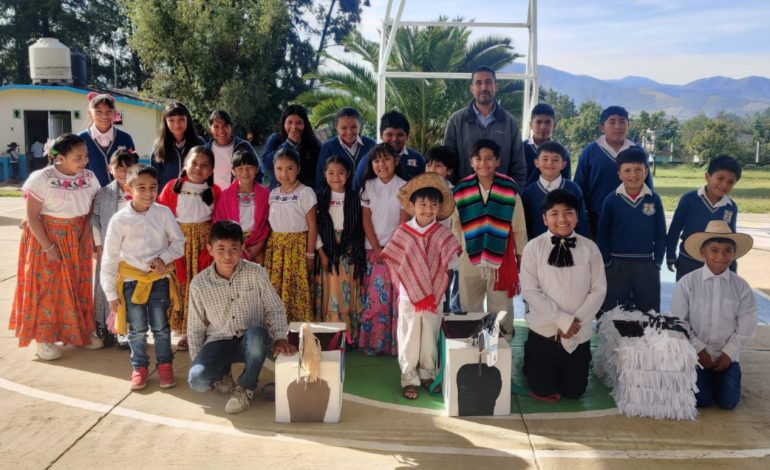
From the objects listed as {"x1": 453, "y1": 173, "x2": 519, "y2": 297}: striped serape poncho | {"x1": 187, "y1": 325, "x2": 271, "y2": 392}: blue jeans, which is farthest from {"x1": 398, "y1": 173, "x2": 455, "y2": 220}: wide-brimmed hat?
{"x1": 187, "y1": 325, "x2": 271, "y2": 392}: blue jeans

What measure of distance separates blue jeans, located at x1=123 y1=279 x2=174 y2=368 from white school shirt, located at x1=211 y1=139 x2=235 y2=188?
3.90 ft

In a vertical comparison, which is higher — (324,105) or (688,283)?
(324,105)

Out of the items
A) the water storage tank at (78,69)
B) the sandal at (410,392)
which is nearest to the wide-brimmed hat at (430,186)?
the sandal at (410,392)

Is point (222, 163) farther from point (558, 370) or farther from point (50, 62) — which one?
point (50, 62)

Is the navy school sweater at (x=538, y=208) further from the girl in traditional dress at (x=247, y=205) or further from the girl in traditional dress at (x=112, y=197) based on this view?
the girl in traditional dress at (x=112, y=197)

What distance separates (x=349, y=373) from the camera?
459 cm

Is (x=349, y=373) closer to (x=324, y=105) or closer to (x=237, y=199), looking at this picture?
(x=237, y=199)

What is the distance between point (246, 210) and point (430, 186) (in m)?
1.35

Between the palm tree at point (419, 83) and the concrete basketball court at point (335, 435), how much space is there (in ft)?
34.9

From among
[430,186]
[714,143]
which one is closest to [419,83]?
[430,186]

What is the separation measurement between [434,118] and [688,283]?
34.9 ft

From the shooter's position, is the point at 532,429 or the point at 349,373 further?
the point at 349,373

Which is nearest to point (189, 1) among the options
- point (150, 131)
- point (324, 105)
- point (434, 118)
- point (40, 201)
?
point (150, 131)

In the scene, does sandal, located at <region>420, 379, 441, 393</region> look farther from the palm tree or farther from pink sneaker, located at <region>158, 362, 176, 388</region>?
the palm tree
